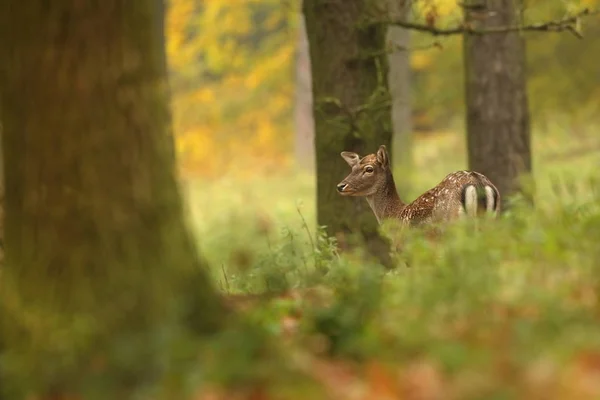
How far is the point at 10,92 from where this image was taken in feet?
18.7

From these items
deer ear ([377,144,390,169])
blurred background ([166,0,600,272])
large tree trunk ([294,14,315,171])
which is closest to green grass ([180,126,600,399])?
deer ear ([377,144,390,169])

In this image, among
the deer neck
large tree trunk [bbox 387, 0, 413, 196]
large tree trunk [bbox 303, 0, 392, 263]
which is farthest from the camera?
large tree trunk [bbox 387, 0, 413, 196]

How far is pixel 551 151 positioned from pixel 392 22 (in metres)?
17.3

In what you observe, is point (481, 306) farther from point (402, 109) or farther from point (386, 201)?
point (402, 109)

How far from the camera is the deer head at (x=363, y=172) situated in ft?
35.0

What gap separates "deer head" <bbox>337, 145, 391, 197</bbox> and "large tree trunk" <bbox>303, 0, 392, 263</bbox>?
0.19 m

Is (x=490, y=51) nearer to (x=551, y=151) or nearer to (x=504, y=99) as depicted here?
(x=504, y=99)

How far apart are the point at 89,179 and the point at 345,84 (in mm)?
5375

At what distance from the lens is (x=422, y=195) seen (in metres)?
10.4

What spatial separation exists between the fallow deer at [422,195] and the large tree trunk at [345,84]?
21 cm

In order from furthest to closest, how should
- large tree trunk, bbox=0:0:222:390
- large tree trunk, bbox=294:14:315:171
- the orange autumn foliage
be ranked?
1. the orange autumn foliage
2. large tree trunk, bbox=294:14:315:171
3. large tree trunk, bbox=0:0:222:390

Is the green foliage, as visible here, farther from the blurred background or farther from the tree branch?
the blurred background

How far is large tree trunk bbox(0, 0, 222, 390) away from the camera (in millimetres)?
5465

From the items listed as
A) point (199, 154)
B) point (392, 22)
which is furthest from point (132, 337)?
point (199, 154)
